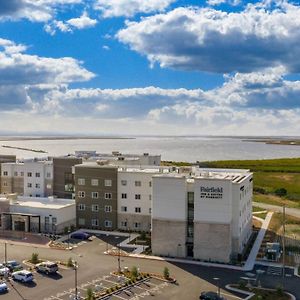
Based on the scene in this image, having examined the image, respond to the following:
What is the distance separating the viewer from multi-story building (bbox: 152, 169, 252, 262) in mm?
57625

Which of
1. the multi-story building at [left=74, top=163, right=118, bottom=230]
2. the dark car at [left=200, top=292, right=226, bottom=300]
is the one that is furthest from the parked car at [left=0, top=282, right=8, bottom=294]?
the multi-story building at [left=74, top=163, right=118, bottom=230]

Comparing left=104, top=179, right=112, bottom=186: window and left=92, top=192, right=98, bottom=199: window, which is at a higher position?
left=104, top=179, right=112, bottom=186: window

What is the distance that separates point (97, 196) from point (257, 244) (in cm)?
2606

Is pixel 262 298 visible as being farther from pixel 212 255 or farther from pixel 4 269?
pixel 4 269

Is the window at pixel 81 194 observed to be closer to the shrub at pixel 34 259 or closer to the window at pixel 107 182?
the window at pixel 107 182

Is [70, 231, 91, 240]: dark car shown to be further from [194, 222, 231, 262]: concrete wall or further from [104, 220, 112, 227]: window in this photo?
[194, 222, 231, 262]: concrete wall

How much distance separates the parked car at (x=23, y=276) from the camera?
1914 inches

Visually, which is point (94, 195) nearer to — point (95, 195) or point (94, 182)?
point (95, 195)

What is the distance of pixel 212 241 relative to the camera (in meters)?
57.8

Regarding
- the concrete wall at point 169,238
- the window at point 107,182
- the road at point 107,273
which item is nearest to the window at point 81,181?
the window at point 107,182

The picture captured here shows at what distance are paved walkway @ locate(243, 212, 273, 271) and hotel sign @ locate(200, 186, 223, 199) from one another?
871cm

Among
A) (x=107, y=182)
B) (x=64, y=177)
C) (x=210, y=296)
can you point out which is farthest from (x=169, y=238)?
(x=64, y=177)

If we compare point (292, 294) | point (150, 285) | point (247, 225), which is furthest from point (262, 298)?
point (247, 225)

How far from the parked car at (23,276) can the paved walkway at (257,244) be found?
2433 cm
